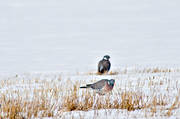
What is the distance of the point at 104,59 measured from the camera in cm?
1695

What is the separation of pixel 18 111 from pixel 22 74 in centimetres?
1061

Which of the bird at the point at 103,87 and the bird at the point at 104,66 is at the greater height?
the bird at the point at 104,66

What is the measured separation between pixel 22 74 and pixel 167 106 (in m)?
10.8

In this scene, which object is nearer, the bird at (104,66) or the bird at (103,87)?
the bird at (103,87)

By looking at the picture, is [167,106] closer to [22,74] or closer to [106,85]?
[106,85]

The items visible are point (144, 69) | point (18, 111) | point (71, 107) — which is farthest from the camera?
point (144, 69)

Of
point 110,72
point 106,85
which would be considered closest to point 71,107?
point 106,85

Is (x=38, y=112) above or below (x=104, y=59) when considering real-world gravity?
below

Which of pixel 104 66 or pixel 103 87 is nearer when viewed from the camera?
pixel 103 87

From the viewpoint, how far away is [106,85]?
30.2 ft

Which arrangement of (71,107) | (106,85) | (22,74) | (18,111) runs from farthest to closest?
(22,74) < (106,85) < (71,107) < (18,111)

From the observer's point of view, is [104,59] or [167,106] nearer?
[167,106]

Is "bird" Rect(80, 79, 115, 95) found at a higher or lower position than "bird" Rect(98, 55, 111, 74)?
lower

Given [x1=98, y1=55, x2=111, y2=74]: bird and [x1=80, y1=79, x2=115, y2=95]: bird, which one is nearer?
Result: [x1=80, y1=79, x2=115, y2=95]: bird
